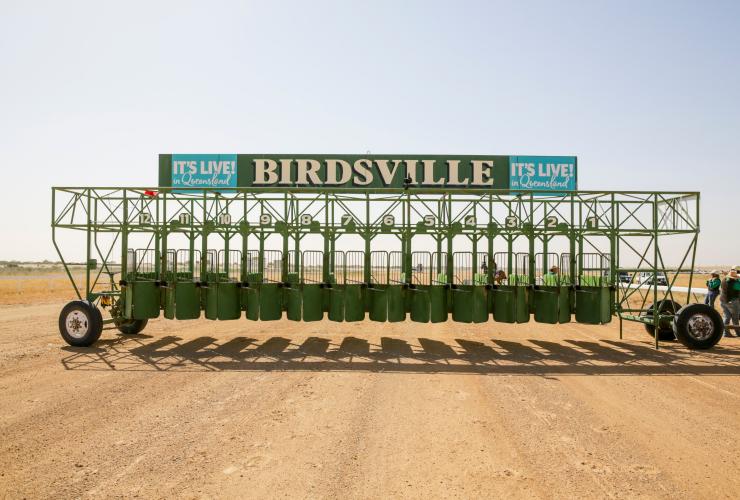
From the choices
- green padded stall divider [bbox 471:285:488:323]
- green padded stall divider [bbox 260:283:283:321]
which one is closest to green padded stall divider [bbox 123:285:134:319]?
green padded stall divider [bbox 260:283:283:321]

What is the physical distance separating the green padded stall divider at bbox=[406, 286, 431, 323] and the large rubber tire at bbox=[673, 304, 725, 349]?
7.44m

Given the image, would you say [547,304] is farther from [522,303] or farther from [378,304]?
[378,304]

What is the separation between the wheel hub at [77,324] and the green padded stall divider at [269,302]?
16.7ft

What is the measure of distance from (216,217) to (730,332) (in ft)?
61.3

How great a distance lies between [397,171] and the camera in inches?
731

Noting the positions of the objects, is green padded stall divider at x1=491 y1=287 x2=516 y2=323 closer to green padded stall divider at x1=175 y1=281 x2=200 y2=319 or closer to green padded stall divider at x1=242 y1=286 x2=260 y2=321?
green padded stall divider at x1=242 y1=286 x2=260 y2=321

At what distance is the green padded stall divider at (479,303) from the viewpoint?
13.9 meters

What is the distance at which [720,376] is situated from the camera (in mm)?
10156

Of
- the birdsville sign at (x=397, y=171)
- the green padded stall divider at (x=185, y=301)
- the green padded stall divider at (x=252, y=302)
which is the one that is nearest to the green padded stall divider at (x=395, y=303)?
the green padded stall divider at (x=252, y=302)

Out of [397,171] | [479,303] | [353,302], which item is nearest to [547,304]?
[479,303]

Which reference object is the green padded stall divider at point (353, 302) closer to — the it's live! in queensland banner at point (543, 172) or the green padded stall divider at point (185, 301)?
the green padded stall divider at point (185, 301)

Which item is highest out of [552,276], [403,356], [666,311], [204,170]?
[204,170]

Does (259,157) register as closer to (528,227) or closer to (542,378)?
(528,227)

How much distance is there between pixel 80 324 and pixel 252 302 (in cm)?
502
